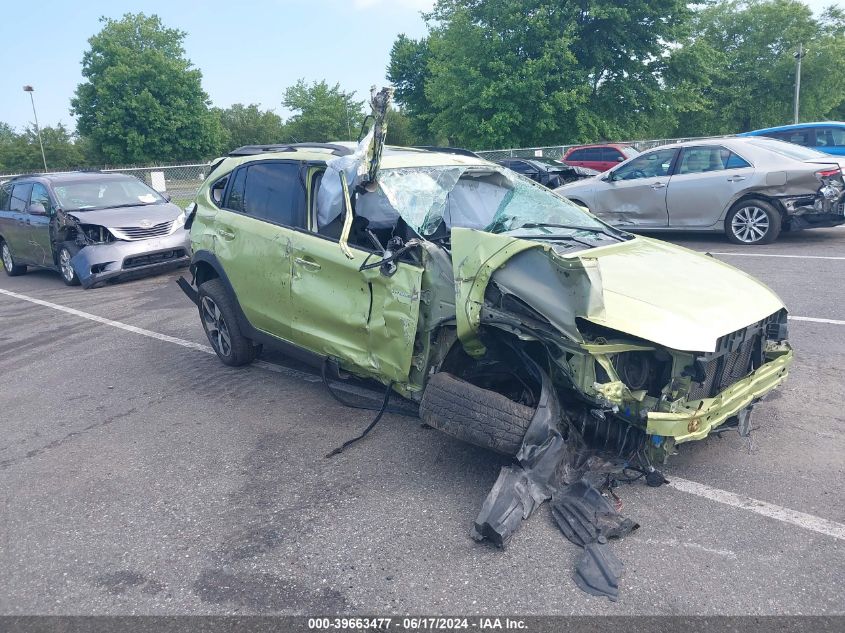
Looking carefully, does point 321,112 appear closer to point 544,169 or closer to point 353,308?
point 544,169

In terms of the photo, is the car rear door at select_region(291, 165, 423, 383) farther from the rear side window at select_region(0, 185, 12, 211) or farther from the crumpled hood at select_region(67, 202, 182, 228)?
the rear side window at select_region(0, 185, 12, 211)

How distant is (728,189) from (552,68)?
61.2 ft

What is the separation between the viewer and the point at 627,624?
8.87ft

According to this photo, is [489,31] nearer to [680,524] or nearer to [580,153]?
[580,153]

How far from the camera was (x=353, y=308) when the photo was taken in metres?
4.43

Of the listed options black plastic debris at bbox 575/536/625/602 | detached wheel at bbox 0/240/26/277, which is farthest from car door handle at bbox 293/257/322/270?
detached wheel at bbox 0/240/26/277

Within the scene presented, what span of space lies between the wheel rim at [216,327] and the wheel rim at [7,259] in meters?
8.61

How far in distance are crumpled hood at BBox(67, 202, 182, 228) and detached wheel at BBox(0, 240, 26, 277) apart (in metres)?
2.87

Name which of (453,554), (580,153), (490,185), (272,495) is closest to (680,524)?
(453,554)

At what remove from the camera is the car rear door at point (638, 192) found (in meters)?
10.9

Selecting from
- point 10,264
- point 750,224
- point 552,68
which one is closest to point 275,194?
point 750,224

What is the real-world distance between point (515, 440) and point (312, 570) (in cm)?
118

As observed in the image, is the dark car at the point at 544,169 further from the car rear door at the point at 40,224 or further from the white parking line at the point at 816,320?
the white parking line at the point at 816,320

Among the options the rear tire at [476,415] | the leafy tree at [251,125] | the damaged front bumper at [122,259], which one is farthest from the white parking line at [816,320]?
the leafy tree at [251,125]
